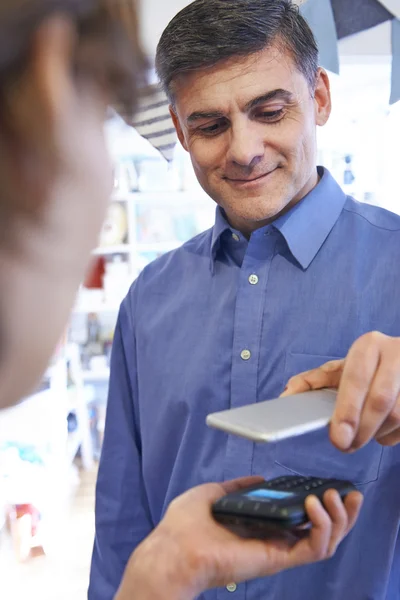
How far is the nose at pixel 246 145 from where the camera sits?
2.48 feet

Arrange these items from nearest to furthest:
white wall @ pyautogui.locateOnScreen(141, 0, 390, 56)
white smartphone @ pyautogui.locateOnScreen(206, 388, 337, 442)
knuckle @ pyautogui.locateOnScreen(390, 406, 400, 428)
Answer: white smartphone @ pyautogui.locateOnScreen(206, 388, 337, 442)
knuckle @ pyautogui.locateOnScreen(390, 406, 400, 428)
white wall @ pyautogui.locateOnScreen(141, 0, 390, 56)

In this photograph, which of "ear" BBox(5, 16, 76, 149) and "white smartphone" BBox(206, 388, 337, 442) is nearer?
"ear" BBox(5, 16, 76, 149)

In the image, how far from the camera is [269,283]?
2.68 feet

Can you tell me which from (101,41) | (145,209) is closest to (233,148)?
(101,41)

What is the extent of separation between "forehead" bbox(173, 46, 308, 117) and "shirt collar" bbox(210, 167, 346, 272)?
142 mm

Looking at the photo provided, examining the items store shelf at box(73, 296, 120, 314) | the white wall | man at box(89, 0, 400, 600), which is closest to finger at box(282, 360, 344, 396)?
man at box(89, 0, 400, 600)

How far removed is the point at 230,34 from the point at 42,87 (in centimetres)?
59

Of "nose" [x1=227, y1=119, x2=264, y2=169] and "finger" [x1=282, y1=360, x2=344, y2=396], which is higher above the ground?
"nose" [x1=227, y1=119, x2=264, y2=169]

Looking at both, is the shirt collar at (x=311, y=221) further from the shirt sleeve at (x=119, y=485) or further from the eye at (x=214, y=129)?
the shirt sleeve at (x=119, y=485)

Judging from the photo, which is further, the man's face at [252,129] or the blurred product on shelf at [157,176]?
the blurred product on shelf at [157,176]

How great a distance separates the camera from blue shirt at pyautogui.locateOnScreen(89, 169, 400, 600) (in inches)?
28.5

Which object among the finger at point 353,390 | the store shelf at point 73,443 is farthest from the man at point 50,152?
the store shelf at point 73,443

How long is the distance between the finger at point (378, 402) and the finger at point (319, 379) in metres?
0.07

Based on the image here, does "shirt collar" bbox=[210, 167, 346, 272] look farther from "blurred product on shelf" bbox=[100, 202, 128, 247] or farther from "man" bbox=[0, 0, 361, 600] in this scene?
"blurred product on shelf" bbox=[100, 202, 128, 247]
